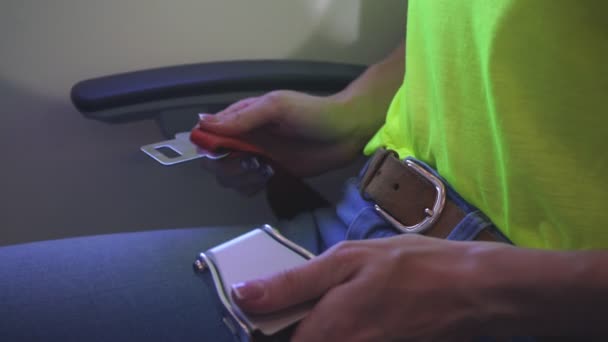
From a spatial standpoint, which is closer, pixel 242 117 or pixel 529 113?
pixel 529 113

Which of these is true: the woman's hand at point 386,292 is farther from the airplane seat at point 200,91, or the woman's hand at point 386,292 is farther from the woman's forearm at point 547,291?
the airplane seat at point 200,91

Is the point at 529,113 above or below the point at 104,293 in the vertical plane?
above

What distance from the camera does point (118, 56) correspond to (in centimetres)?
72

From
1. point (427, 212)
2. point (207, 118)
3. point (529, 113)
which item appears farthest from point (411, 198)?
point (207, 118)

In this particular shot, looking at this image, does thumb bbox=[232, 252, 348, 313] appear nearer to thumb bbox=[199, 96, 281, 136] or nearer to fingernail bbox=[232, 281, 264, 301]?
fingernail bbox=[232, 281, 264, 301]

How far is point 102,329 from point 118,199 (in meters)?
0.39

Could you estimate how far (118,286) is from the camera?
49 cm

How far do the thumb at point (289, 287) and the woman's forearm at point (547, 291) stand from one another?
0.11 metres

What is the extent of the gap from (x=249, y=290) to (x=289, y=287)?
3 centimetres

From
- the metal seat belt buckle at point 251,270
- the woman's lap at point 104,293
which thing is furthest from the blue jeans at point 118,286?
the metal seat belt buckle at point 251,270

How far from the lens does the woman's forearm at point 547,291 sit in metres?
0.36

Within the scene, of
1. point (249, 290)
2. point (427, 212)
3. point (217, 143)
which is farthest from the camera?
point (217, 143)

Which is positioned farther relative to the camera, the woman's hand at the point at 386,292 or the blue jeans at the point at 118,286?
the blue jeans at the point at 118,286

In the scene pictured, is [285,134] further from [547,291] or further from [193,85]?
[547,291]
